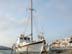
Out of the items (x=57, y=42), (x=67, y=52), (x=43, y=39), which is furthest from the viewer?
(x=57, y=42)

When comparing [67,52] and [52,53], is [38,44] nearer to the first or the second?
[52,53]

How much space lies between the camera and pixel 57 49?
103 ft

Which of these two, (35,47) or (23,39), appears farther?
(23,39)

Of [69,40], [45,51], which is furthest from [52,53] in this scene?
[69,40]

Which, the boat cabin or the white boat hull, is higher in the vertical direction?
the boat cabin

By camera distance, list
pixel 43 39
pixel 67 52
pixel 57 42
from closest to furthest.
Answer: pixel 43 39, pixel 67 52, pixel 57 42

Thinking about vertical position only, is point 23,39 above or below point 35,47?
above

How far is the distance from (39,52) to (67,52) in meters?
4.72

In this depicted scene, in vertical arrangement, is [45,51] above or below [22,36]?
below

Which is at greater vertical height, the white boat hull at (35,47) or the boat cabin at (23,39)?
the boat cabin at (23,39)

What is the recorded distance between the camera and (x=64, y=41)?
36844 mm

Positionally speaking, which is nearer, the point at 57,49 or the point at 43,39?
the point at 43,39

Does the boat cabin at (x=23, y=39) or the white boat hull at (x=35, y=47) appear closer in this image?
the white boat hull at (x=35, y=47)

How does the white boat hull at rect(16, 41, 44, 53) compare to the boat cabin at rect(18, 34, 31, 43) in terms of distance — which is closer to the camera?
the white boat hull at rect(16, 41, 44, 53)
